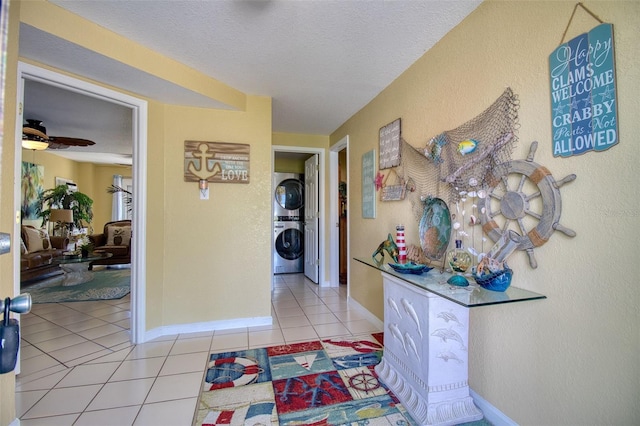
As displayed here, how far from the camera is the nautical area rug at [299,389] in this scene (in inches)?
59.5

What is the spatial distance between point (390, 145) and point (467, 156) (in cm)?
93

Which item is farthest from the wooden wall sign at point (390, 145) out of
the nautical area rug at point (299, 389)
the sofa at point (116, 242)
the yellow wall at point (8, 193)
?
the sofa at point (116, 242)

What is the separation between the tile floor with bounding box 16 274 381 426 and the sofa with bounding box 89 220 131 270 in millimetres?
1975

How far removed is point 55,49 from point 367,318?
10.6 feet

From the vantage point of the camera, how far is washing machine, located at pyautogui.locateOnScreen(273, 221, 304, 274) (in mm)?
4988

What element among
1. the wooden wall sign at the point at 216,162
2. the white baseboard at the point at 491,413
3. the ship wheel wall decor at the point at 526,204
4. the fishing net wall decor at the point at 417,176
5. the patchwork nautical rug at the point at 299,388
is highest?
the wooden wall sign at the point at 216,162

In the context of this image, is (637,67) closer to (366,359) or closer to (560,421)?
(560,421)

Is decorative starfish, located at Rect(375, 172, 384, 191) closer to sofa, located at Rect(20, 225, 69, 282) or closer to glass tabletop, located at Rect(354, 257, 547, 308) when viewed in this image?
glass tabletop, located at Rect(354, 257, 547, 308)

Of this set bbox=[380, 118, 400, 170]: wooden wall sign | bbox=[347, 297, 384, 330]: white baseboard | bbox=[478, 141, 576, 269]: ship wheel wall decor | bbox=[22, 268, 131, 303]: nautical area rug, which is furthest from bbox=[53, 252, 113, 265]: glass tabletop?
bbox=[478, 141, 576, 269]: ship wheel wall decor

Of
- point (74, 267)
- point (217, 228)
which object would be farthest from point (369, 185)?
point (74, 267)

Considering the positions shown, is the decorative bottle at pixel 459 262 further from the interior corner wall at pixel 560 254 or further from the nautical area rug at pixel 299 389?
the nautical area rug at pixel 299 389

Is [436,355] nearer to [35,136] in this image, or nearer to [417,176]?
[417,176]

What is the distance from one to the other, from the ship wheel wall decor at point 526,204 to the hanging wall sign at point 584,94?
12cm

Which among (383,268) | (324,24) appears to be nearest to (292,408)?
(383,268)
